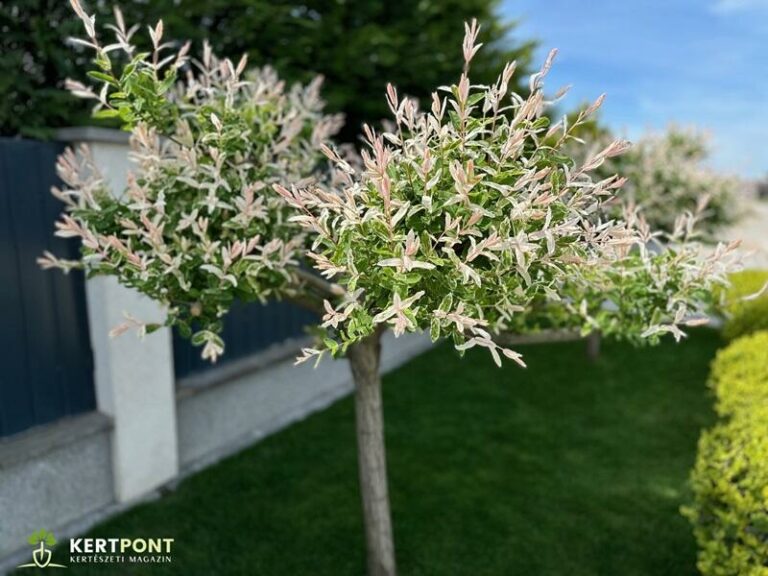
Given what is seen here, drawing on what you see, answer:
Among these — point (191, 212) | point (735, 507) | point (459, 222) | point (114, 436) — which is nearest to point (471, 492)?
point (735, 507)

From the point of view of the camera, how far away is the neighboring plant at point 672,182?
9398 millimetres

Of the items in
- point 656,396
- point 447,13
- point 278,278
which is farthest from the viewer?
point 447,13

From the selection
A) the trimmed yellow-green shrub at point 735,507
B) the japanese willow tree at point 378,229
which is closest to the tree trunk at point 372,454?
the japanese willow tree at point 378,229

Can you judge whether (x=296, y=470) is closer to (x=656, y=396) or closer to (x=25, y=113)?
(x=25, y=113)

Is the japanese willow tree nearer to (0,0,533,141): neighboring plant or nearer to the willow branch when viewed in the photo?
the willow branch

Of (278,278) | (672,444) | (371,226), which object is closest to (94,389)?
(278,278)

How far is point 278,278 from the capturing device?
124 inches

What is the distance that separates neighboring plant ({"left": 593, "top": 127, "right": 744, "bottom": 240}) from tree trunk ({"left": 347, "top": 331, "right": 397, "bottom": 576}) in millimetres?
6529

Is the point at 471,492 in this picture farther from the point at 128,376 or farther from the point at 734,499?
the point at 128,376

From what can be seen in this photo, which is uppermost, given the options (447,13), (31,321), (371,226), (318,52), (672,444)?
(447,13)

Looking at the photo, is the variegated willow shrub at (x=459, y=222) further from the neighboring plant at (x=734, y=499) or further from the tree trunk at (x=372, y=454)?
the neighboring plant at (x=734, y=499)

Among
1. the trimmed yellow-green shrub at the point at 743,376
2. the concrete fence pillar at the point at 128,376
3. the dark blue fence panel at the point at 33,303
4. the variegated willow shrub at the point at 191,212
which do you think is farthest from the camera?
the trimmed yellow-green shrub at the point at 743,376

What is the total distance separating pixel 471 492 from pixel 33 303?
390 centimetres

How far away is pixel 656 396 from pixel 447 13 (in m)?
6.14
